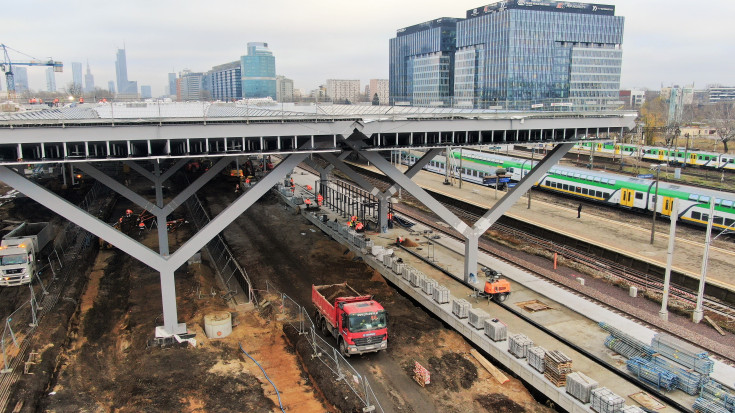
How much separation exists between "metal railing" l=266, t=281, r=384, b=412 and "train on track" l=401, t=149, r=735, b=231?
2322 centimetres

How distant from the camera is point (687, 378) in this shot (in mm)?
17906

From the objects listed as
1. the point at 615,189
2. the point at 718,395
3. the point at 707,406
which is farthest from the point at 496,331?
the point at 615,189

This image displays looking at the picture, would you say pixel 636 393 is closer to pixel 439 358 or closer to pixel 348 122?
pixel 439 358

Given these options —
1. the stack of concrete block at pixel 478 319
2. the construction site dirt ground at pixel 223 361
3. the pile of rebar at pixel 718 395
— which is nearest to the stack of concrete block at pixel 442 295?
the construction site dirt ground at pixel 223 361

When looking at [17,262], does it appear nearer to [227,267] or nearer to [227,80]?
[227,267]

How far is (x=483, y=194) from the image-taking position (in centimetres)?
5909

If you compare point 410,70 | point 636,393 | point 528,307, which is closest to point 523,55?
point 410,70

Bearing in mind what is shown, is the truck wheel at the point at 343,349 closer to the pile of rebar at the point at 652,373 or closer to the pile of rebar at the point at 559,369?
the pile of rebar at the point at 559,369

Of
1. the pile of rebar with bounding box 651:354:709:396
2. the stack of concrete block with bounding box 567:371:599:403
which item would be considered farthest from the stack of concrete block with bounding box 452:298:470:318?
the pile of rebar with bounding box 651:354:709:396

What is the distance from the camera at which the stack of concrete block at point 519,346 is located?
20.1 m

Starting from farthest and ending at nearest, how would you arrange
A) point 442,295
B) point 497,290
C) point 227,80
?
point 227,80
point 497,290
point 442,295

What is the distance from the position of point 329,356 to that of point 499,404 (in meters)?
6.87

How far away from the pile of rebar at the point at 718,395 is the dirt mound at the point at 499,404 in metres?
5.80

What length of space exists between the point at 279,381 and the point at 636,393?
41.0 feet
